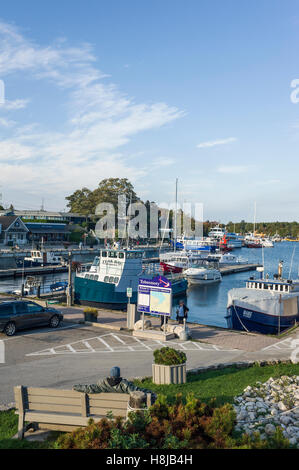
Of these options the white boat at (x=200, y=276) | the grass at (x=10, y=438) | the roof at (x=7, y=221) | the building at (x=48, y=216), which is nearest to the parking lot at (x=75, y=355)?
the grass at (x=10, y=438)

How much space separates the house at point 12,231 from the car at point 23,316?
78.0 metres

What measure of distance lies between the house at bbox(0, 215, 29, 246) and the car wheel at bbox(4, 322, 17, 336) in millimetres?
79201

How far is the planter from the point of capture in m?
11.9

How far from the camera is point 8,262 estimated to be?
7306 cm

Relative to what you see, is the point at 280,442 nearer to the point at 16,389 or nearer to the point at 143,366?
the point at 16,389

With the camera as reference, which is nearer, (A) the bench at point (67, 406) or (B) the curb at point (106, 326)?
(A) the bench at point (67, 406)

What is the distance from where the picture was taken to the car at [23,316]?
19047 millimetres

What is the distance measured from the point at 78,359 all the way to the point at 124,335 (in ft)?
15.6

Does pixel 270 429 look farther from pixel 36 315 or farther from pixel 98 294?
pixel 98 294

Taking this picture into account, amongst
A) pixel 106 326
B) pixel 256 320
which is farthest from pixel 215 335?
pixel 256 320

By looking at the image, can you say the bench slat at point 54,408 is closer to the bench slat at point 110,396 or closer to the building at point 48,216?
the bench slat at point 110,396

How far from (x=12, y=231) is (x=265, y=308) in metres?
79.0

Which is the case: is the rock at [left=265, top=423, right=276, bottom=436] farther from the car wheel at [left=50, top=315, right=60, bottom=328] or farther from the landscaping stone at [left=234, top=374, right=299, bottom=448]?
the car wheel at [left=50, top=315, right=60, bottom=328]

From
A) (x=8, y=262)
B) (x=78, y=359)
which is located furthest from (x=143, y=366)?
(x=8, y=262)
